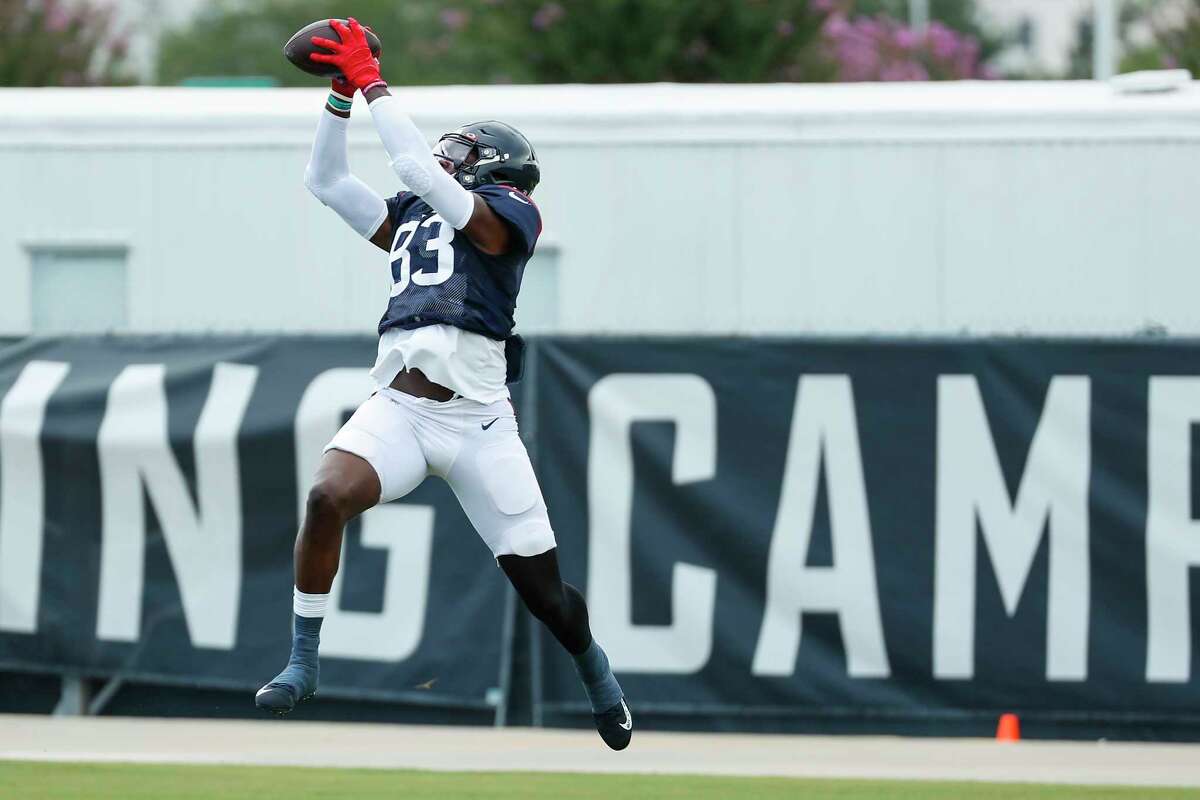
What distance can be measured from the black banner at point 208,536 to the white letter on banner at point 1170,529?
3104mm

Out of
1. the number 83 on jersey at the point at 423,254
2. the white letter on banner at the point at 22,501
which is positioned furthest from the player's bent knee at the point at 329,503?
the white letter on banner at the point at 22,501

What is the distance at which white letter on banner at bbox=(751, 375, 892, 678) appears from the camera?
31.9 ft

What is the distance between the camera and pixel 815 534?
9820mm

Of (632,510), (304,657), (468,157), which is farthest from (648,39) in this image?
(304,657)

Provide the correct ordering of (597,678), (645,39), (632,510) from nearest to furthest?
1. (597,678)
2. (632,510)
3. (645,39)

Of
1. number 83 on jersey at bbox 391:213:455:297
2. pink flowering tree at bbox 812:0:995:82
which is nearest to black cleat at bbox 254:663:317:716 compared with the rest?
number 83 on jersey at bbox 391:213:455:297

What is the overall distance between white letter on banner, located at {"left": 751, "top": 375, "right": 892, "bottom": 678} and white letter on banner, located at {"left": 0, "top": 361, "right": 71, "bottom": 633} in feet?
11.9

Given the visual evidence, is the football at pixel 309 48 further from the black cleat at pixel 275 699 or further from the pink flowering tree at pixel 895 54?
the pink flowering tree at pixel 895 54

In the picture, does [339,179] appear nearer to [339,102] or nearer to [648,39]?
[339,102]

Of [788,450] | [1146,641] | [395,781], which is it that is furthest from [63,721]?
[1146,641]

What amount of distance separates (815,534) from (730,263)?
251 centimetres

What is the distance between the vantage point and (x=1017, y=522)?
9.70 metres

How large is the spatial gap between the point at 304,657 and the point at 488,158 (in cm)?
181

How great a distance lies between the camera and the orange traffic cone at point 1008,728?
962 centimetres
